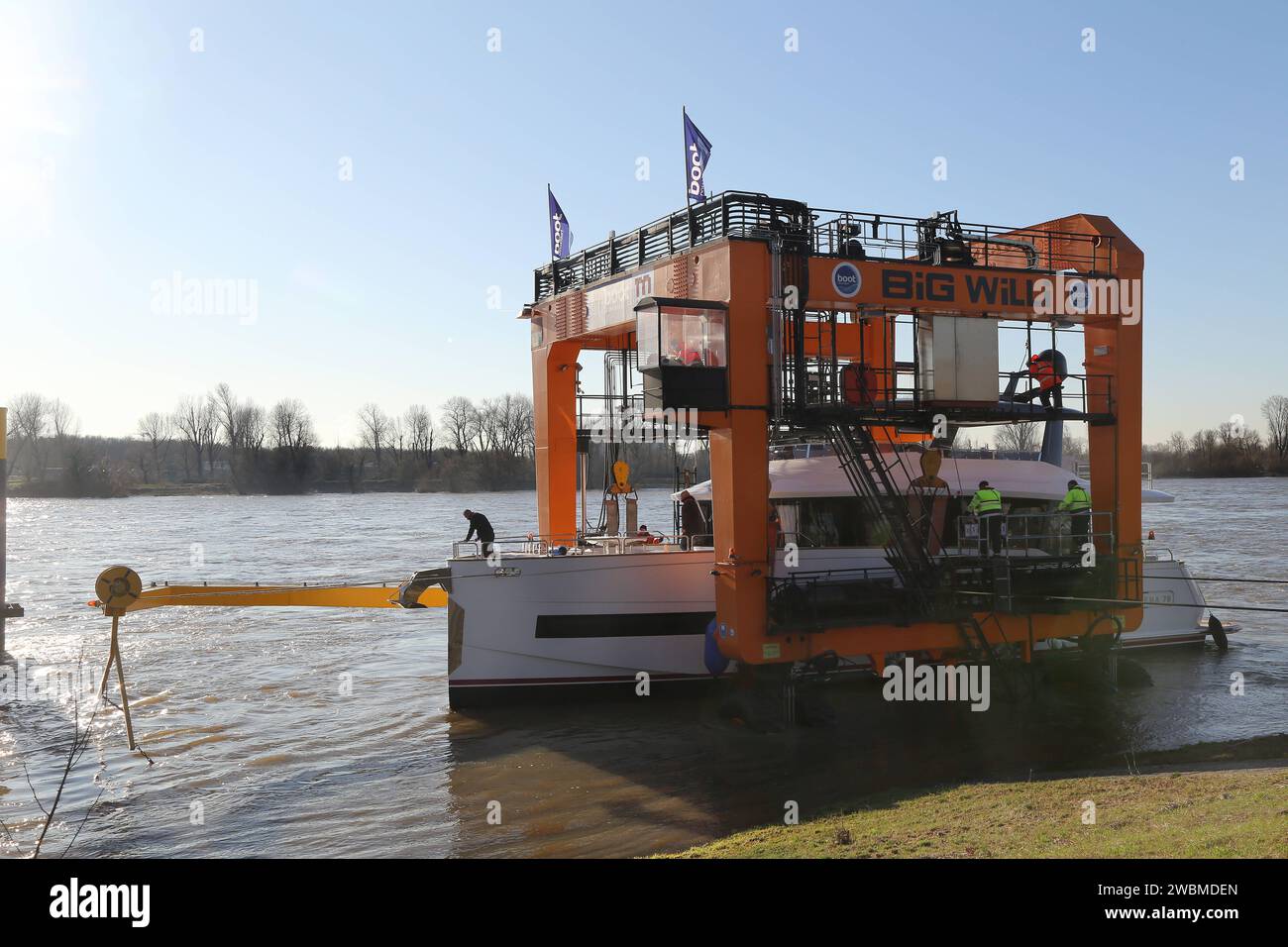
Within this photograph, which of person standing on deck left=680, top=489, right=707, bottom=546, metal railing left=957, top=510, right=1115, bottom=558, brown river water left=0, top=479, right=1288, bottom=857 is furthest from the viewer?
person standing on deck left=680, top=489, right=707, bottom=546

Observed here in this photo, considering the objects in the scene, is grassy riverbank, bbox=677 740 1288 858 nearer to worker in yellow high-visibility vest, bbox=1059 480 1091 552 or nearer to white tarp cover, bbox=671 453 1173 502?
worker in yellow high-visibility vest, bbox=1059 480 1091 552

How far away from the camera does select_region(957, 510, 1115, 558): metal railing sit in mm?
18953

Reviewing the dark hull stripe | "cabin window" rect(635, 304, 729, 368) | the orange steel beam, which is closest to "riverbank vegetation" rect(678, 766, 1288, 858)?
the dark hull stripe

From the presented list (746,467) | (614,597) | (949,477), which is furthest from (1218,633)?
(614,597)

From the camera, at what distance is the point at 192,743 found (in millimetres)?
17438

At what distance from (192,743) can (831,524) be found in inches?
467

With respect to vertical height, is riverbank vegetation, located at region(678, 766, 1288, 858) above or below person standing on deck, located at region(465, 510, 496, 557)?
below

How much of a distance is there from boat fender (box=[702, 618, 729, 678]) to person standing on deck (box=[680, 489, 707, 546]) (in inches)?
183

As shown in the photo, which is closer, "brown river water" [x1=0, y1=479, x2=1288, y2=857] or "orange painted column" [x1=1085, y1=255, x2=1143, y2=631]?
"brown river water" [x1=0, y1=479, x2=1288, y2=857]

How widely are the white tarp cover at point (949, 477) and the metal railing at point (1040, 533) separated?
2.19 feet

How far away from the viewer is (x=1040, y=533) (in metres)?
21.6

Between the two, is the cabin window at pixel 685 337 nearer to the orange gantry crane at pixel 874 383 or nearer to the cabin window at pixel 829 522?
the orange gantry crane at pixel 874 383
